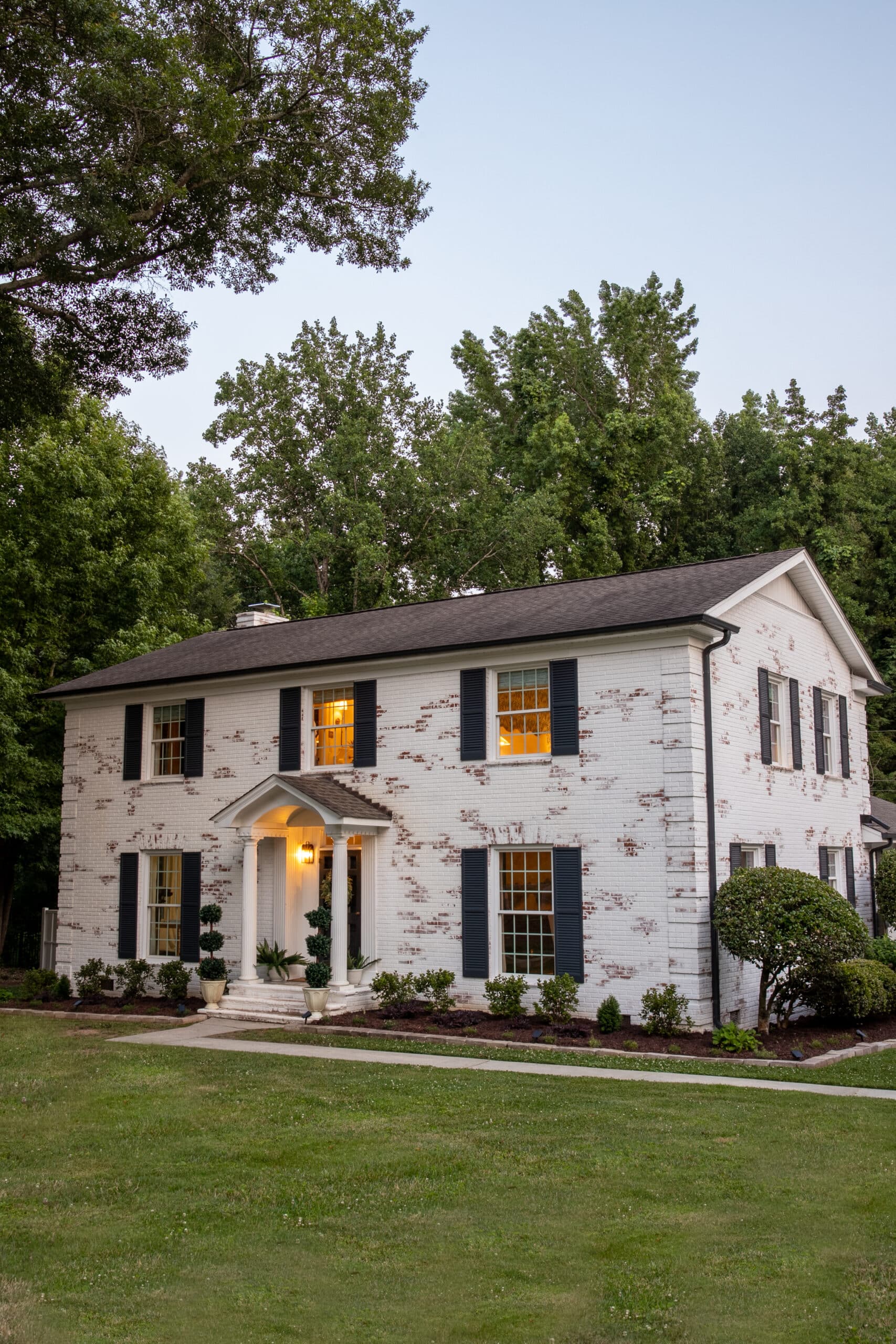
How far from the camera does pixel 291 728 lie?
19938mm

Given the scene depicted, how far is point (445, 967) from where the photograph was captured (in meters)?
17.7

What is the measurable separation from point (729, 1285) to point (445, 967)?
11.7 meters

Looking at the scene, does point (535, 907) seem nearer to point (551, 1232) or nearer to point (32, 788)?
point (551, 1232)

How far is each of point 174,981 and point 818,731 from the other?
39.6 ft

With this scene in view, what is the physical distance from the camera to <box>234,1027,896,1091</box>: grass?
12.7 m

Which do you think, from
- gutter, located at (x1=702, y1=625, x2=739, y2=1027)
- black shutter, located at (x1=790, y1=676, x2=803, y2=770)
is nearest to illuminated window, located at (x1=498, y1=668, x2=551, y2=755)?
gutter, located at (x1=702, y1=625, x2=739, y2=1027)

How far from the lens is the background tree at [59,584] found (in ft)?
83.0

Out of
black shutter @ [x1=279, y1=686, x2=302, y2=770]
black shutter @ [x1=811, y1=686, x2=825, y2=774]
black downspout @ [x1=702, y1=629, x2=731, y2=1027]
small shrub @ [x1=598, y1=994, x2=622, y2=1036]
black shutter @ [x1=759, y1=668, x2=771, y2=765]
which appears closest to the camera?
small shrub @ [x1=598, y1=994, x2=622, y2=1036]

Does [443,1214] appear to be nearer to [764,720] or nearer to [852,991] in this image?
[852,991]

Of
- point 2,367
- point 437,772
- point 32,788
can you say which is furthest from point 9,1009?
point 2,367

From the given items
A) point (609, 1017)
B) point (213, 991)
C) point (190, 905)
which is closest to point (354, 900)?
point (213, 991)

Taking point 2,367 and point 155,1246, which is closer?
point 155,1246

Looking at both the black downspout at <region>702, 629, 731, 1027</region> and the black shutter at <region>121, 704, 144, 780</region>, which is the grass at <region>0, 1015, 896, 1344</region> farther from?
the black shutter at <region>121, 704, 144, 780</region>

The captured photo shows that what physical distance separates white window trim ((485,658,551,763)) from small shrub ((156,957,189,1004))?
655cm
